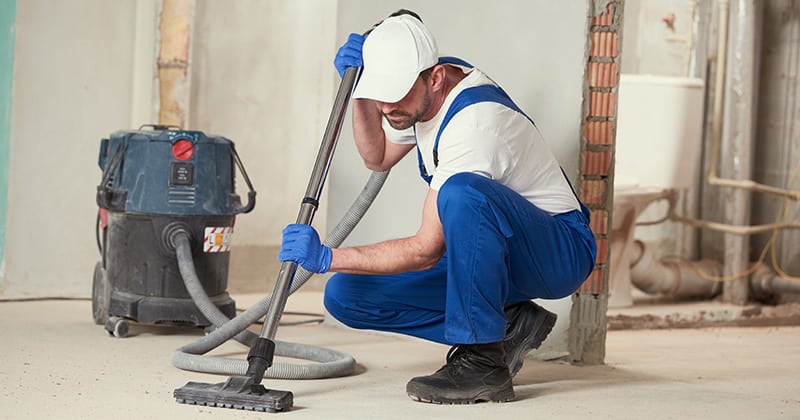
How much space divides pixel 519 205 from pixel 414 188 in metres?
1.12

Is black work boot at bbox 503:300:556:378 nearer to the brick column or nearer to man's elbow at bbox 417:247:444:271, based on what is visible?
man's elbow at bbox 417:247:444:271

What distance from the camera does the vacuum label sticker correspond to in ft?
11.1

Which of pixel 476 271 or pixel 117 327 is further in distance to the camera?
pixel 117 327

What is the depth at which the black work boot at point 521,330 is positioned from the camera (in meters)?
2.75

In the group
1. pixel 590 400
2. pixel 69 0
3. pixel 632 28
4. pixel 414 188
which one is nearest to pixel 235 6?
pixel 69 0

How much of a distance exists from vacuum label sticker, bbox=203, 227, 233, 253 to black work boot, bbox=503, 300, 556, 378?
3.35ft

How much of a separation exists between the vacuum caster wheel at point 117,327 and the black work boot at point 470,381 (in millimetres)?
1085

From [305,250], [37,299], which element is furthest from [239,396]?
[37,299]

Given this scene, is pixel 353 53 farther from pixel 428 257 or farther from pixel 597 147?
pixel 597 147

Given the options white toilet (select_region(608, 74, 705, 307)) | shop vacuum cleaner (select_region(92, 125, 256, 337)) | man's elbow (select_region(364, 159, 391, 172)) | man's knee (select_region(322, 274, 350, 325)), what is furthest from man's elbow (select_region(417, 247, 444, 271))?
white toilet (select_region(608, 74, 705, 307))

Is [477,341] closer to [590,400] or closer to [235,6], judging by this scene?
[590,400]

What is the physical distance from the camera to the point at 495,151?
2506 mm

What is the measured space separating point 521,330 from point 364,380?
40cm

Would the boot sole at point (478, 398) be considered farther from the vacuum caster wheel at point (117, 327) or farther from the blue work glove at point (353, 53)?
the vacuum caster wheel at point (117, 327)
